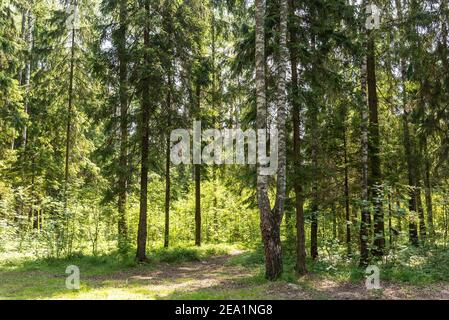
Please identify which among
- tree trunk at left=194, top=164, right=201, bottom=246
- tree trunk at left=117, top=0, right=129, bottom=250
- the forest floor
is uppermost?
tree trunk at left=117, top=0, right=129, bottom=250

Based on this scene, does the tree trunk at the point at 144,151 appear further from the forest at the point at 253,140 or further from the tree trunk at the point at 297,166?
the tree trunk at the point at 297,166

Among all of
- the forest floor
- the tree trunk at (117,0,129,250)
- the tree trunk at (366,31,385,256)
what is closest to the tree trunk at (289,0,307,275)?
the forest floor

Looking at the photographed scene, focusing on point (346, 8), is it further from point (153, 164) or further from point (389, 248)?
point (153, 164)

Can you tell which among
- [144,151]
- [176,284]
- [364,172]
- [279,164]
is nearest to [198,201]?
[144,151]

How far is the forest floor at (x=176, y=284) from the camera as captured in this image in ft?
27.2

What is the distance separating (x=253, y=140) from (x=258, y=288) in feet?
19.6

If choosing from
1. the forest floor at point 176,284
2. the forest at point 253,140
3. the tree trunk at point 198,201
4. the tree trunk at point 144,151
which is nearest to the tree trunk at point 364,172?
the forest at point 253,140

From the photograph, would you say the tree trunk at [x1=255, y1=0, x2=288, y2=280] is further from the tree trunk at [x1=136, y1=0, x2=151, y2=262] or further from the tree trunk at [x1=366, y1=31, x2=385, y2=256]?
the tree trunk at [x1=136, y1=0, x2=151, y2=262]

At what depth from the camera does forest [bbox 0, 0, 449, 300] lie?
10.1m

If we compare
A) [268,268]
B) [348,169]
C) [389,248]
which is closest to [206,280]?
[268,268]

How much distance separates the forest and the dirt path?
0.08 m

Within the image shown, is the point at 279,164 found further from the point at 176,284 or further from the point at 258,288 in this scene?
the point at 176,284
